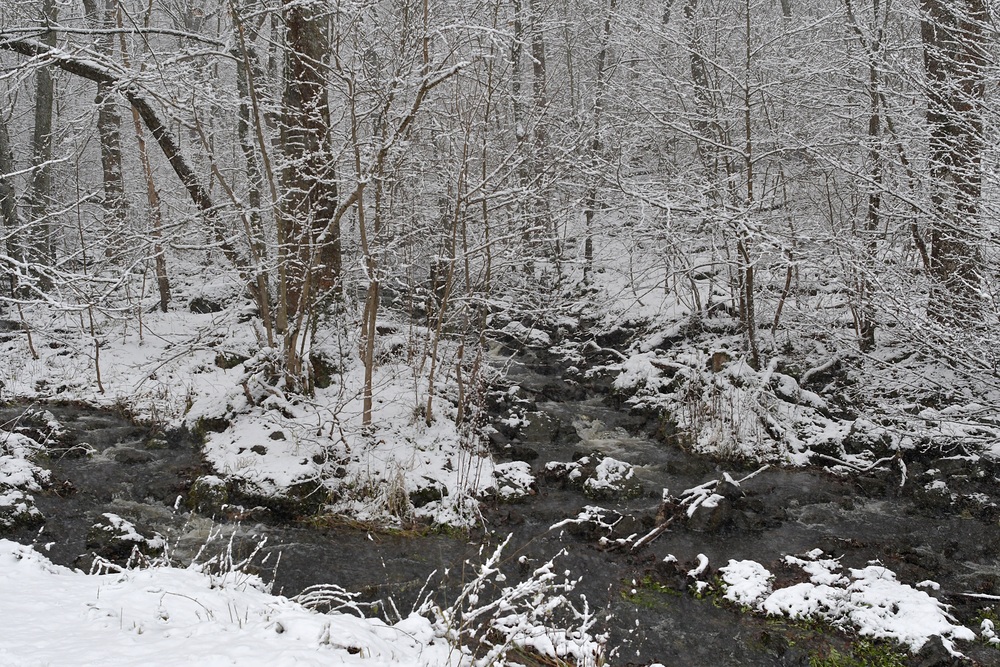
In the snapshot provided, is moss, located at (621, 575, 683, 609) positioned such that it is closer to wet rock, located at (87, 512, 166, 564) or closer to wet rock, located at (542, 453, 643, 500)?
wet rock, located at (542, 453, 643, 500)

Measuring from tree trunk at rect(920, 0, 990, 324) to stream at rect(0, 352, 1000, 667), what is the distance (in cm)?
200

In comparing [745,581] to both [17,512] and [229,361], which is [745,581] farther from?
[229,361]

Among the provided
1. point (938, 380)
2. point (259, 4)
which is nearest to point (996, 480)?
point (938, 380)

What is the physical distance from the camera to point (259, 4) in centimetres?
820

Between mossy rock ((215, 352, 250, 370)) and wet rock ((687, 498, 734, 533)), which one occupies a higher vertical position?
mossy rock ((215, 352, 250, 370))

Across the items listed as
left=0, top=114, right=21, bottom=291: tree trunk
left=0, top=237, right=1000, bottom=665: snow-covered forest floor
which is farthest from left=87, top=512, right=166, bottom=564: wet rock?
left=0, top=114, right=21, bottom=291: tree trunk

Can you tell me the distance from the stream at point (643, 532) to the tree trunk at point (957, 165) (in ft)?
6.57

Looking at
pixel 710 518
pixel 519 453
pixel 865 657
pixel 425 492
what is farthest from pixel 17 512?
pixel 865 657

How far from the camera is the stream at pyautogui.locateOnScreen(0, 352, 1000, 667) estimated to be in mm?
5562

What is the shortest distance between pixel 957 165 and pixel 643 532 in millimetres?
5449

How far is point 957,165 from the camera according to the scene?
791 centimetres

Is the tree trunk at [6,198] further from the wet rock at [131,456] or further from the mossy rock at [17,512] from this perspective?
the mossy rock at [17,512]

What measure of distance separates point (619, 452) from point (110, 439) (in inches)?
262

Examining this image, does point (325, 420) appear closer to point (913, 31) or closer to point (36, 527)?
point (36, 527)
